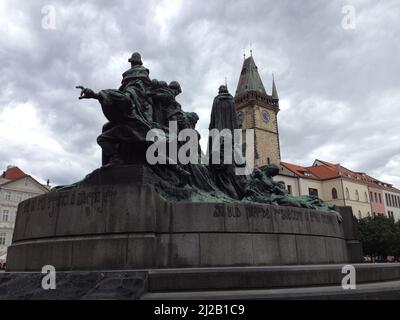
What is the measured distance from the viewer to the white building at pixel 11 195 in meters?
52.7

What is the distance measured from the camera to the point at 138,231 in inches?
323

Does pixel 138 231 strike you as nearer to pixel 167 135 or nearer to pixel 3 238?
pixel 167 135

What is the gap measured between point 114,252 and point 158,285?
164 centimetres

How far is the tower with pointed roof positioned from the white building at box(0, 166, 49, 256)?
146ft

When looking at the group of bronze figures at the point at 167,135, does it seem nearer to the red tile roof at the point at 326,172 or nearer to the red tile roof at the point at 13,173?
the red tile roof at the point at 13,173

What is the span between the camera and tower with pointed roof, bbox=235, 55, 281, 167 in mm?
87562

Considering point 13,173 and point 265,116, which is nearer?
point 13,173

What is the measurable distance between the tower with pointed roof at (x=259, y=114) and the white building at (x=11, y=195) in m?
44.5

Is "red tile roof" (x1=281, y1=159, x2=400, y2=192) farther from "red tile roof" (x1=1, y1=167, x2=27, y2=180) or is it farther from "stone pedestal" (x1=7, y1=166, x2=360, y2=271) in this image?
"stone pedestal" (x1=7, y1=166, x2=360, y2=271)

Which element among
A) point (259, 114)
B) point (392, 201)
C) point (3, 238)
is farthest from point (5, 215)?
point (392, 201)

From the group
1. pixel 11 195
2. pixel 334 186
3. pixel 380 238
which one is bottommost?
pixel 380 238

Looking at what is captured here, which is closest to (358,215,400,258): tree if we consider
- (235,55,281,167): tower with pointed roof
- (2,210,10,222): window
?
(235,55,281,167): tower with pointed roof

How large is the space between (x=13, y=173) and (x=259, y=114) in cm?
5381
